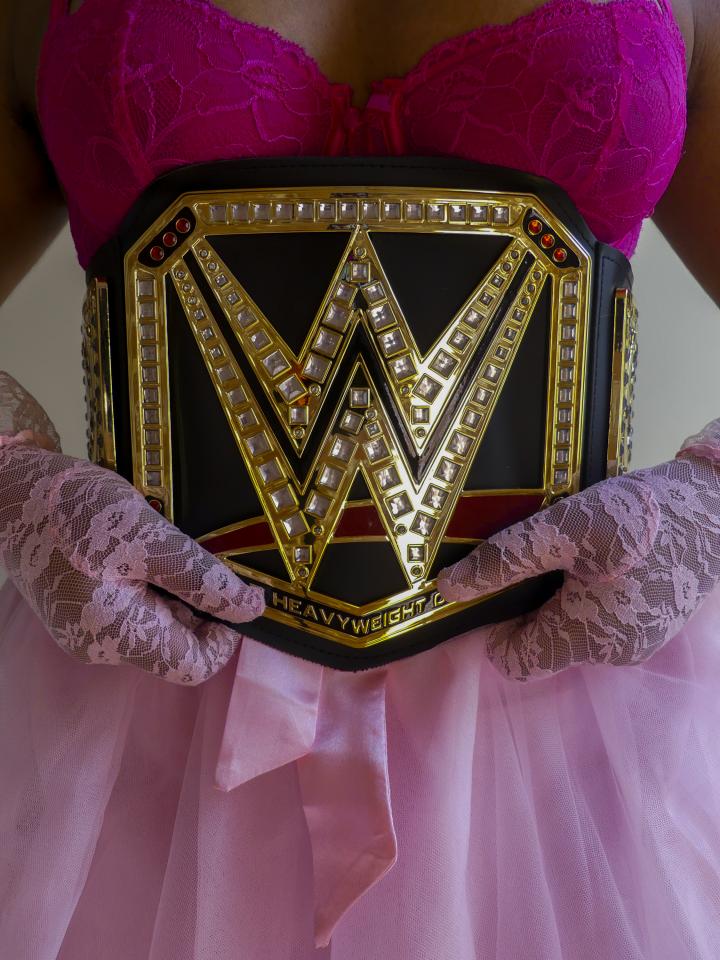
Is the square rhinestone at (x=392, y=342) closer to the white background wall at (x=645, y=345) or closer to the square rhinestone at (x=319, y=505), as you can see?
the square rhinestone at (x=319, y=505)

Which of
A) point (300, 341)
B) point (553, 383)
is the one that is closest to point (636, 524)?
point (553, 383)

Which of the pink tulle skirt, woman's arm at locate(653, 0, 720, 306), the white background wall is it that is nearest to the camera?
the pink tulle skirt

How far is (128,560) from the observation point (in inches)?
21.2

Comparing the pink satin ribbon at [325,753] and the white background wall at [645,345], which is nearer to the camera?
the pink satin ribbon at [325,753]

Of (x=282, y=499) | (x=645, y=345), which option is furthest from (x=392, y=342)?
(x=645, y=345)

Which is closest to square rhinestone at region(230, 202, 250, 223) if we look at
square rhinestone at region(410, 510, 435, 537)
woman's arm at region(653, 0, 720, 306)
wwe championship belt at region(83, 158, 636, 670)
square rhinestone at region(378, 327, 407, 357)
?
wwe championship belt at region(83, 158, 636, 670)

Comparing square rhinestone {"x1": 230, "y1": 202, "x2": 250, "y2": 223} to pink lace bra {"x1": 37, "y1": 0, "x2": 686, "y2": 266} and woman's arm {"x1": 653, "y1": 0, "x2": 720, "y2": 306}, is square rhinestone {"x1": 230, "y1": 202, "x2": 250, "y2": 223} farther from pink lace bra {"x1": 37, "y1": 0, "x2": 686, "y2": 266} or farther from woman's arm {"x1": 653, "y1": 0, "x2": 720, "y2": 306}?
woman's arm {"x1": 653, "y1": 0, "x2": 720, "y2": 306}

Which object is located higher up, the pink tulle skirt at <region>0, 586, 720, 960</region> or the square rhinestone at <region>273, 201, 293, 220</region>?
the square rhinestone at <region>273, 201, 293, 220</region>

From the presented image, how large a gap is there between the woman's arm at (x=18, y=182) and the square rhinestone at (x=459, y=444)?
42cm

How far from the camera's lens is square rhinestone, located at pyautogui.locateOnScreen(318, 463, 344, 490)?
573 mm

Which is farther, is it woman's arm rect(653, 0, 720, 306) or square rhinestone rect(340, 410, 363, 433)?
woman's arm rect(653, 0, 720, 306)

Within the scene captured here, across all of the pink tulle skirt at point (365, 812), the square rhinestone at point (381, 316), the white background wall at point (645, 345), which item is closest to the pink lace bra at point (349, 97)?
the square rhinestone at point (381, 316)

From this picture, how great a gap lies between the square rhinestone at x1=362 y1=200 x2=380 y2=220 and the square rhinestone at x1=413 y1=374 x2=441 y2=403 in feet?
0.34

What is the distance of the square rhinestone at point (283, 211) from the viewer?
56cm
